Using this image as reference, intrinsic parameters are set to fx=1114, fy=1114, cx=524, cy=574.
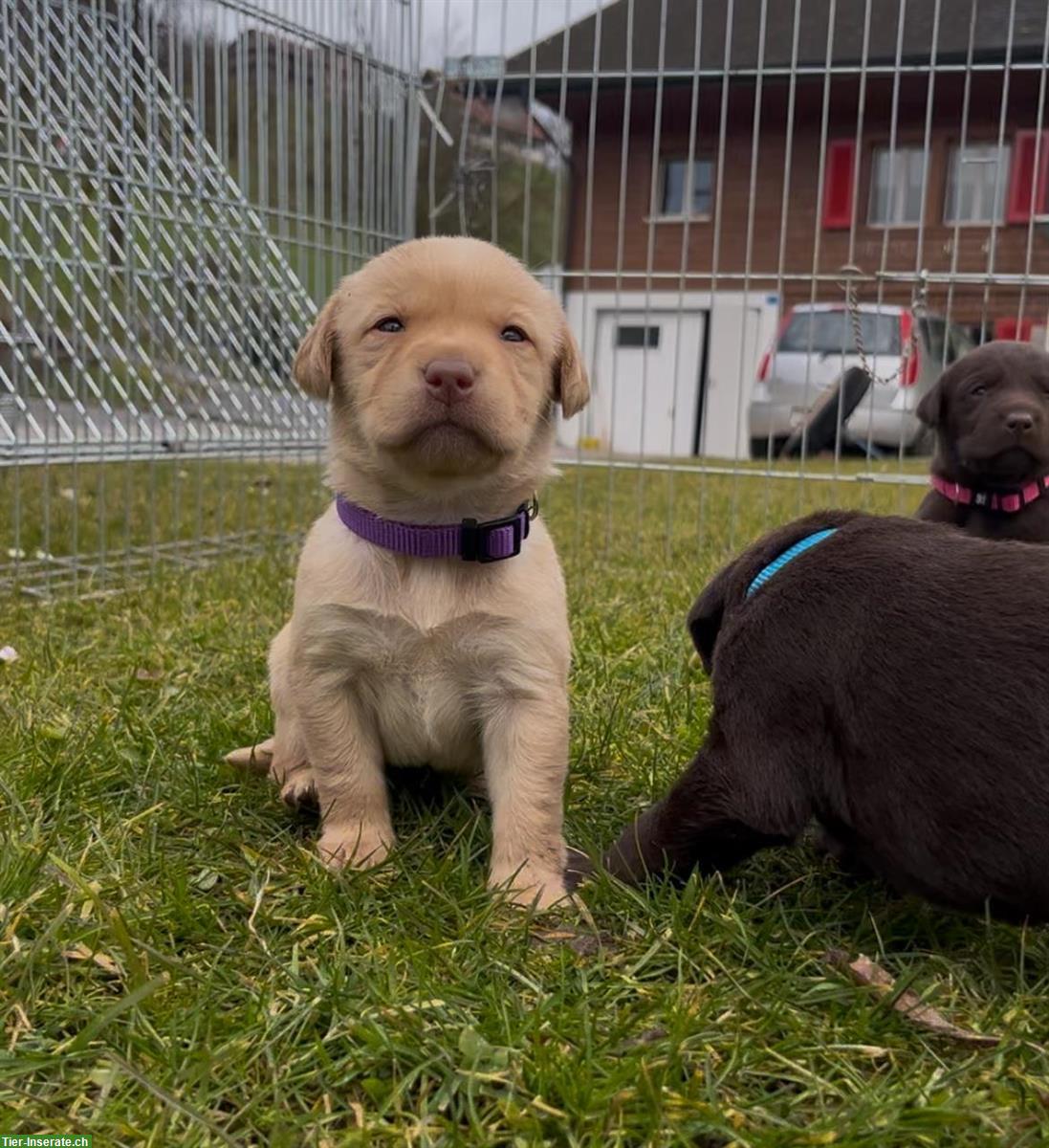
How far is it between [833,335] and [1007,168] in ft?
14.0

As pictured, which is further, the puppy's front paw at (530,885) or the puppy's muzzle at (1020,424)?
the puppy's muzzle at (1020,424)

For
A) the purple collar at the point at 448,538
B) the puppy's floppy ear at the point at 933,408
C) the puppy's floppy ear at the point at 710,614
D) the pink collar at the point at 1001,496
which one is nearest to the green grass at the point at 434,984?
the puppy's floppy ear at the point at 710,614

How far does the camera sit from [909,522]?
1964mm

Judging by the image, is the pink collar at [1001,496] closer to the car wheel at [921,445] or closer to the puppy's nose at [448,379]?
the car wheel at [921,445]

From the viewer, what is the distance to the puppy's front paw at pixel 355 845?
2.01m

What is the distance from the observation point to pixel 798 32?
18.8 feet

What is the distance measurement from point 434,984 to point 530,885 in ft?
1.25

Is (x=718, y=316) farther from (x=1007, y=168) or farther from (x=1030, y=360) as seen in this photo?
(x=1030, y=360)

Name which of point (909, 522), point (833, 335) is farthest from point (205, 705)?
point (833, 335)

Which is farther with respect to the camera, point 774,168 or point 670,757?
point 774,168

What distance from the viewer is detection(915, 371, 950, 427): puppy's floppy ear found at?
4.03 m

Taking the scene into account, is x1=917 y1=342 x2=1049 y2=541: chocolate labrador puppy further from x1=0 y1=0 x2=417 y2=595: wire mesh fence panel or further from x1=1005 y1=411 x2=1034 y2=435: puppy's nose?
x1=0 y1=0 x2=417 y2=595: wire mesh fence panel

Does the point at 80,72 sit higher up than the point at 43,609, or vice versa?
the point at 80,72

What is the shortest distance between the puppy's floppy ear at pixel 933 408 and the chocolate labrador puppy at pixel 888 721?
2.24m
